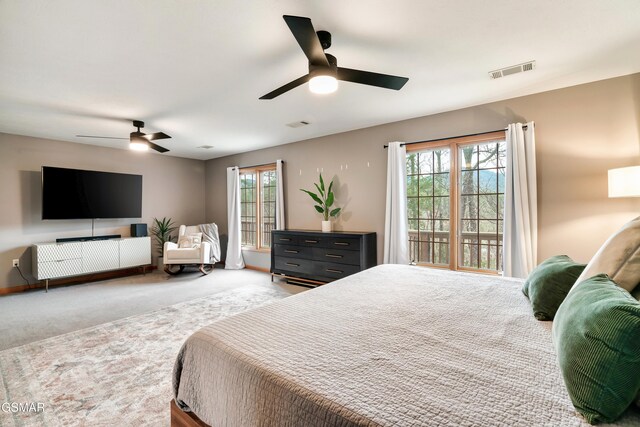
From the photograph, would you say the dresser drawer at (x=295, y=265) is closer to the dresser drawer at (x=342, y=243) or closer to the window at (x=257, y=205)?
the dresser drawer at (x=342, y=243)

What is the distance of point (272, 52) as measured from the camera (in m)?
2.23

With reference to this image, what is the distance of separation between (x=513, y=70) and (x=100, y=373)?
14.0ft

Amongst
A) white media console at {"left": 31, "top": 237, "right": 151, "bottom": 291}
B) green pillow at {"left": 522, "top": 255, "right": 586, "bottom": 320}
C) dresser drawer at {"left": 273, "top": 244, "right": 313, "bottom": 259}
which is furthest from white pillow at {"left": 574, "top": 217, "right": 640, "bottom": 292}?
white media console at {"left": 31, "top": 237, "right": 151, "bottom": 291}

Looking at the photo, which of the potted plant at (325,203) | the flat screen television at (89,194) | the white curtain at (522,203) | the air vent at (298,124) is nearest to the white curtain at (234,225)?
the flat screen television at (89,194)

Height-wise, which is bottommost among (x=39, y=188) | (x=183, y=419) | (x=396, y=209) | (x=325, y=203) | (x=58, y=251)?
(x=183, y=419)

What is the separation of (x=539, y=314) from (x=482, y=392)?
2.70 ft

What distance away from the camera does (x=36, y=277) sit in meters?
4.34

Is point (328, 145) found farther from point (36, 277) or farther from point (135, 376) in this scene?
Result: point (36, 277)

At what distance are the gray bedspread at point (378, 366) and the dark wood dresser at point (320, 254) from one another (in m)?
2.25

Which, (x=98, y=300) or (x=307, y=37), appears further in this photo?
(x=98, y=300)

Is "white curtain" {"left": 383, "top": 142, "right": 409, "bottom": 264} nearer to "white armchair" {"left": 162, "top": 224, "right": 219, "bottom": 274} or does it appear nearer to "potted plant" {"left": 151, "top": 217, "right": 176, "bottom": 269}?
"white armchair" {"left": 162, "top": 224, "right": 219, "bottom": 274}

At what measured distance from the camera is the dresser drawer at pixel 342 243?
393 cm

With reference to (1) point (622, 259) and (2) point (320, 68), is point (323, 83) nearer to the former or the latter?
(2) point (320, 68)

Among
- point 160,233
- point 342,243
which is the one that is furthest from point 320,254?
point 160,233
